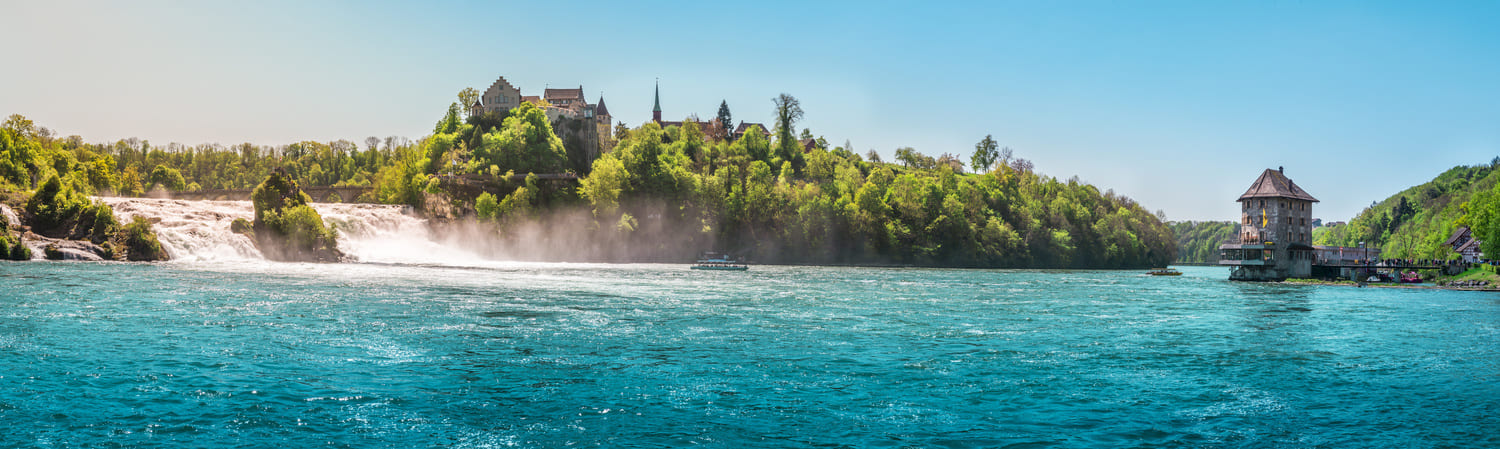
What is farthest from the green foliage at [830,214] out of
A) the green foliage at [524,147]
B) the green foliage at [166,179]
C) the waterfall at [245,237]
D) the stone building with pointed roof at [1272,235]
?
the green foliage at [166,179]

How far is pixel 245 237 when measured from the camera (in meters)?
70.9

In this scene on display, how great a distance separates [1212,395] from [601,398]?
13.4 meters

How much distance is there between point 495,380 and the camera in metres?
19.7

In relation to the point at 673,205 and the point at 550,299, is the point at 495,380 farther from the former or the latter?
the point at 673,205

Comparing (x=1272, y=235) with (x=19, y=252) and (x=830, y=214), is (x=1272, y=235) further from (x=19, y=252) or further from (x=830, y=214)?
(x=19, y=252)

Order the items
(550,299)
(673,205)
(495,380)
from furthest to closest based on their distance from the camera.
Answer: (673,205) < (550,299) < (495,380)

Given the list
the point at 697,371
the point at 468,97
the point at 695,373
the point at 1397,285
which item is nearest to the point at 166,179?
the point at 468,97

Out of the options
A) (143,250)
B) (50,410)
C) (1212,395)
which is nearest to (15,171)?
(143,250)

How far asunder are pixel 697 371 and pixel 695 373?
0.28 meters

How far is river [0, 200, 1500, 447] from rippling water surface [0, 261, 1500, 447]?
3.9 inches

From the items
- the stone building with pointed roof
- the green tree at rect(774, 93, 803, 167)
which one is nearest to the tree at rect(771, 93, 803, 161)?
the green tree at rect(774, 93, 803, 167)

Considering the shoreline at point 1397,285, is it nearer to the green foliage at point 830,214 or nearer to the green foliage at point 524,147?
the green foliage at point 830,214

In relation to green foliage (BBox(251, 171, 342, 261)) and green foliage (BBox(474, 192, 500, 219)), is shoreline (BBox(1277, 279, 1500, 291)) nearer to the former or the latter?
green foliage (BBox(474, 192, 500, 219))

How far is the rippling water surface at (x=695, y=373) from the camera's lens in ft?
50.1
